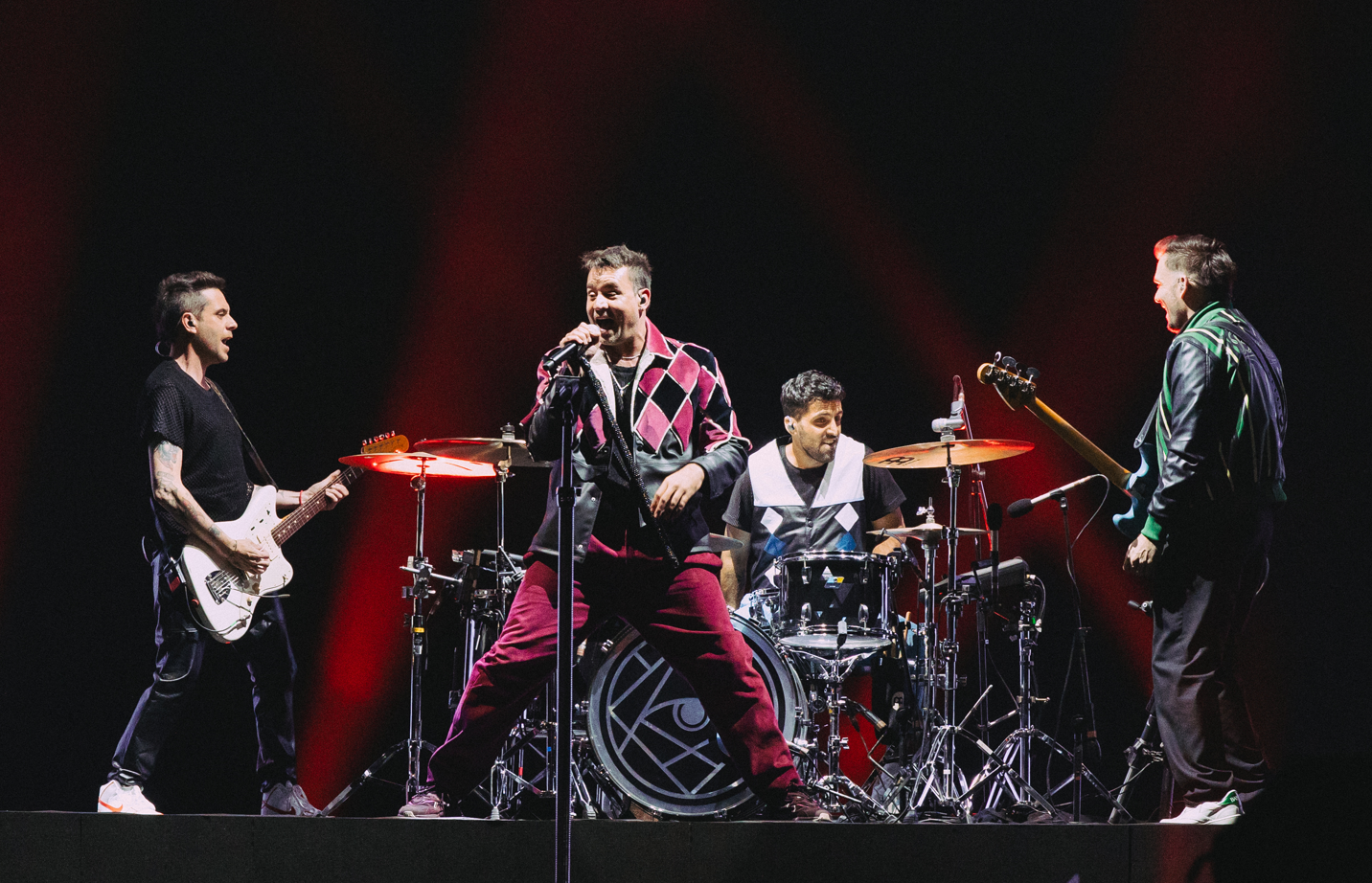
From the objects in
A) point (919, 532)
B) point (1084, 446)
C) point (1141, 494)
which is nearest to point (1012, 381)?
point (1084, 446)

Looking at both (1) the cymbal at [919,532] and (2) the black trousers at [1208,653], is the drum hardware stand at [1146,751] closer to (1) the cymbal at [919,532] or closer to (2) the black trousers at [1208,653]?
(1) the cymbal at [919,532]

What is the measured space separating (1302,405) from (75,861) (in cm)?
→ 639

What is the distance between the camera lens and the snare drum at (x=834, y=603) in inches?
219

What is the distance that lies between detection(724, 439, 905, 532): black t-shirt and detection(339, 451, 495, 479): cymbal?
137cm

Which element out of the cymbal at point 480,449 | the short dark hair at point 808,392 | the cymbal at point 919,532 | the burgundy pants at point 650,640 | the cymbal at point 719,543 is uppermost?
the short dark hair at point 808,392

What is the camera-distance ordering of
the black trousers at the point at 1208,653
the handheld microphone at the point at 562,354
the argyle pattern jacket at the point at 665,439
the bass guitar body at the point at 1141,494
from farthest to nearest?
the bass guitar body at the point at 1141,494 → the argyle pattern jacket at the point at 665,439 → the black trousers at the point at 1208,653 → the handheld microphone at the point at 562,354

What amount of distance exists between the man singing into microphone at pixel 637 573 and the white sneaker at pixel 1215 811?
3.95ft

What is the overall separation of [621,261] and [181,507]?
7.20 ft

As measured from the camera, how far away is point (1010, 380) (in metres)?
5.15

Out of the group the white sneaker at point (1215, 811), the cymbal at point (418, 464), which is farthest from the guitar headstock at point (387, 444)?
the white sneaker at point (1215, 811)

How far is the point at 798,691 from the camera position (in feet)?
17.9

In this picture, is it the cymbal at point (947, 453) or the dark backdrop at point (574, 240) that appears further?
the dark backdrop at point (574, 240)

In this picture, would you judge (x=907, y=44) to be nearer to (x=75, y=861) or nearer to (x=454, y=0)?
(x=454, y=0)

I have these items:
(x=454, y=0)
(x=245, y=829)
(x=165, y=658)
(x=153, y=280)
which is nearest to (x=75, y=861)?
(x=245, y=829)
